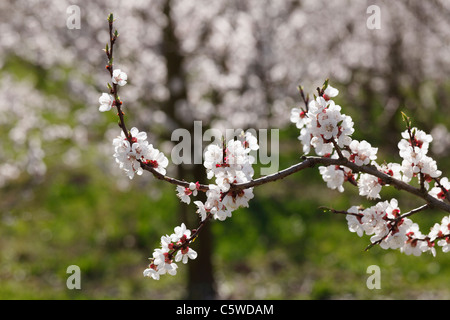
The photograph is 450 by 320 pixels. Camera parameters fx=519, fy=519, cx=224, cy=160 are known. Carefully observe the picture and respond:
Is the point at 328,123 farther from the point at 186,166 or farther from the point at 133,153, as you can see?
the point at 186,166

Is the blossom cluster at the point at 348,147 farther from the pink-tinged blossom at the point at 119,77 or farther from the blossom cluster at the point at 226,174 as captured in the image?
the pink-tinged blossom at the point at 119,77

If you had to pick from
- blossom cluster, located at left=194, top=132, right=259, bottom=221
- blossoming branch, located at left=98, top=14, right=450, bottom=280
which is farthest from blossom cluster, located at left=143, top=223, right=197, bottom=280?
blossom cluster, located at left=194, top=132, right=259, bottom=221

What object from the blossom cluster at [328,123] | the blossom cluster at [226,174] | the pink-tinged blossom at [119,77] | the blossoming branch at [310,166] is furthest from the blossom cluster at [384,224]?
the pink-tinged blossom at [119,77]

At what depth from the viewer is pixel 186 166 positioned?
5.86 metres

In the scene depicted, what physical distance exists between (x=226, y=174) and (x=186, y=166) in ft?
12.0

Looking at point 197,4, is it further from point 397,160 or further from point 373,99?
point 373,99

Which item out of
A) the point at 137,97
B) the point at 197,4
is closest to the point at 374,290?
the point at 137,97

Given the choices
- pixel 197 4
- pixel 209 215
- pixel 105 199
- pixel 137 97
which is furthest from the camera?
pixel 105 199

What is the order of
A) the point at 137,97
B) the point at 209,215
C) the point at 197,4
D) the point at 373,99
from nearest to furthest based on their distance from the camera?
the point at 209,215 → the point at 137,97 → the point at 197,4 → the point at 373,99

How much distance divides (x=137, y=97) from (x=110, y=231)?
2.55 m

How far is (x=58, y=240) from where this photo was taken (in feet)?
24.6

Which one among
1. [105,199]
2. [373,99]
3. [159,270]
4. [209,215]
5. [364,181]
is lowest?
[159,270]

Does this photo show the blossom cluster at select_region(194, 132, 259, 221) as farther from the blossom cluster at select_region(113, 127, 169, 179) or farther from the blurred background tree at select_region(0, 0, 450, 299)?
the blurred background tree at select_region(0, 0, 450, 299)

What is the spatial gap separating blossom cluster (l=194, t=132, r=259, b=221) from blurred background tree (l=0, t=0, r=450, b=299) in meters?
3.54
